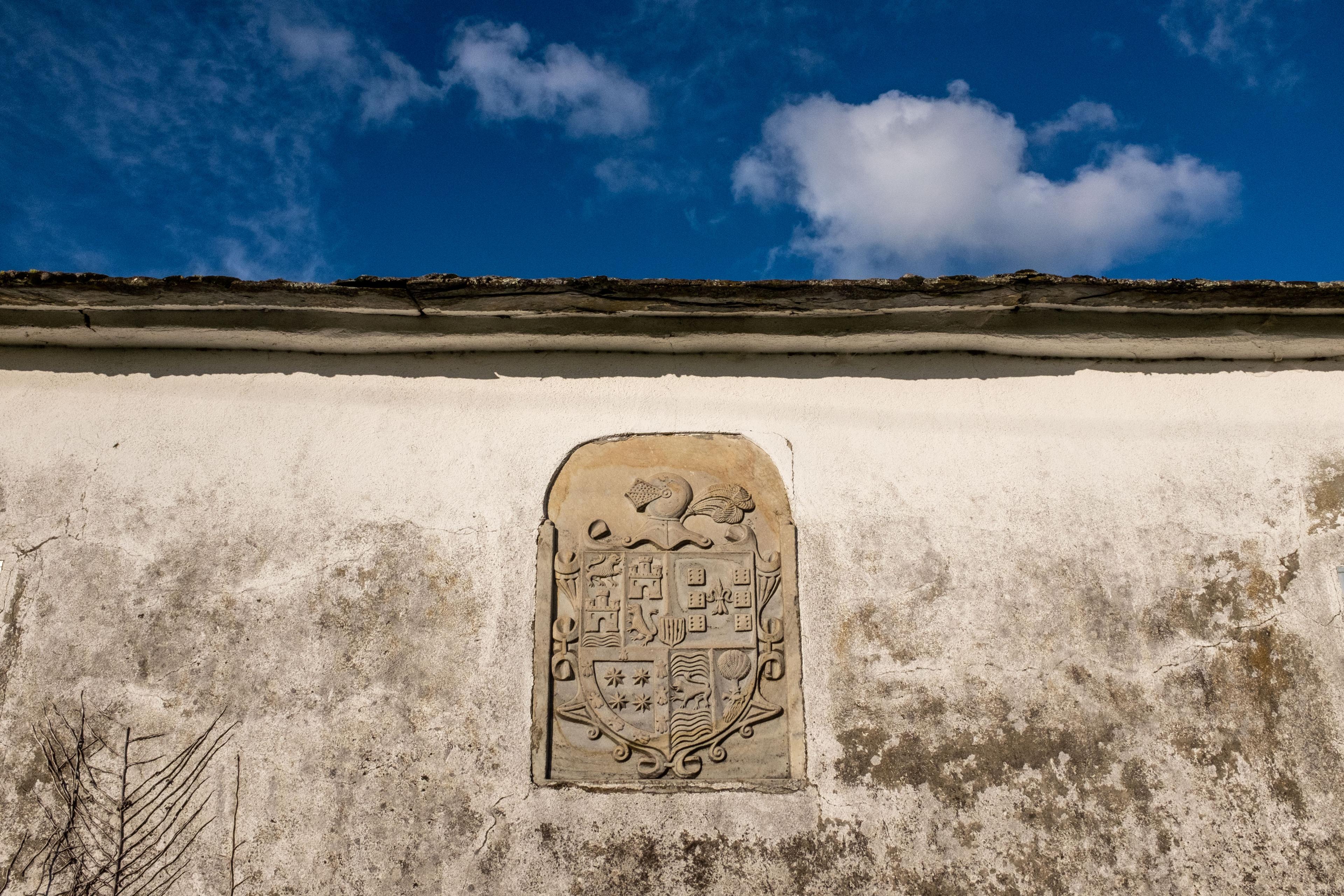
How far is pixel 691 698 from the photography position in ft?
11.3

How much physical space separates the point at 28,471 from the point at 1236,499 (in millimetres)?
5432

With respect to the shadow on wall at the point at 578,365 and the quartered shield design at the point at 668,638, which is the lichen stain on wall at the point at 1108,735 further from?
the shadow on wall at the point at 578,365

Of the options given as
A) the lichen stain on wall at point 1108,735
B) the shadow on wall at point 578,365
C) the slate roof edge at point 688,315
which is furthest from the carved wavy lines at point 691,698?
the slate roof edge at point 688,315

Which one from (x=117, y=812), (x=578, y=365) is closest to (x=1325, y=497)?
(x=578, y=365)

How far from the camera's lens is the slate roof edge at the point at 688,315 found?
3604 mm

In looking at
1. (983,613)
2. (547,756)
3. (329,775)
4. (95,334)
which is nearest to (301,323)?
(95,334)

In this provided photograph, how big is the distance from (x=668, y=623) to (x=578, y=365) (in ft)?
4.21

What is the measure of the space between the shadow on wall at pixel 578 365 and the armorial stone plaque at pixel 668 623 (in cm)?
41

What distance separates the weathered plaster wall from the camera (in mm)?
3305

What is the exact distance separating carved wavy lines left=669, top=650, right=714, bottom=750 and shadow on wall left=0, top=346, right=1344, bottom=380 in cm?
131

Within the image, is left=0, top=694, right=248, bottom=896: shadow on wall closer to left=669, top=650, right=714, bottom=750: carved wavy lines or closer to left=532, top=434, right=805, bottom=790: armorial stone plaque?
left=532, top=434, right=805, bottom=790: armorial stone plaque

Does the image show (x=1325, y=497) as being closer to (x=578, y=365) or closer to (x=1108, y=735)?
(x=1108, y=735)

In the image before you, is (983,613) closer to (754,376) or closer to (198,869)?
(754,376)

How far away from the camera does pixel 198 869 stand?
3293mm
